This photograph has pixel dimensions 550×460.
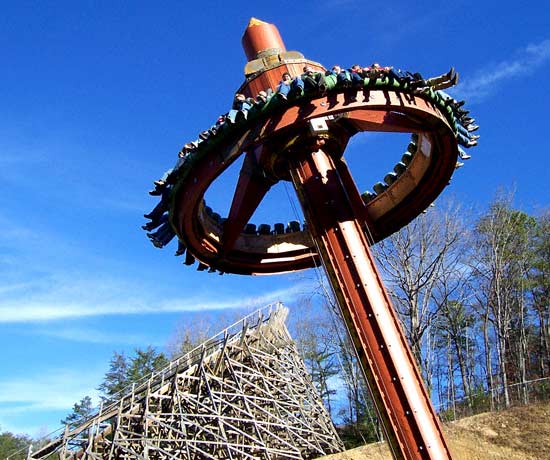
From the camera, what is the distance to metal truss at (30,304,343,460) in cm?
1841

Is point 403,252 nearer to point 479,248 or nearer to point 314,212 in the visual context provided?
point 479,248

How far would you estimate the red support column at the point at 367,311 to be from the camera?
8.68m

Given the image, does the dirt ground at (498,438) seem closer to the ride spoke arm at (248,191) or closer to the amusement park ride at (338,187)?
the amusement park ride at (338,187)

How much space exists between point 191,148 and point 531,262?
1081 inches

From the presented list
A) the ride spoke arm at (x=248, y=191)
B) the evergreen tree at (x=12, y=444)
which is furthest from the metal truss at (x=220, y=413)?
the evergreen tree at (x=12, y=444)

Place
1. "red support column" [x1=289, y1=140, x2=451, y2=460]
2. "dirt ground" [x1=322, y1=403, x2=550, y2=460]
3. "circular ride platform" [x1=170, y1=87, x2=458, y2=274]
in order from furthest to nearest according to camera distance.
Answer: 1. "dirt ground" [x1=322, y1=403, x2=550, y2=460]
2. "circular ride platform" [x1=170, y1=87, x2=458, y2=274]
3. "red support column" [x1=289, y1=140, x2=451, y2=460]

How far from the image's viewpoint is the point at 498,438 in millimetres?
19016

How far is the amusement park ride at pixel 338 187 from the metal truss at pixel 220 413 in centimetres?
809

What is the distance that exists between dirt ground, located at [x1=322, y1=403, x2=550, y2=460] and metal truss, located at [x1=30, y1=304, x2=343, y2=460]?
9.59ft

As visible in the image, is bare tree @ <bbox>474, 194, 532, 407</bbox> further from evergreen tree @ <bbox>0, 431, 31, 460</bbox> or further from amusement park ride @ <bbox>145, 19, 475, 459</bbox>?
evergreen tree @ <bbox>0, 431, 31, 460</bbox>

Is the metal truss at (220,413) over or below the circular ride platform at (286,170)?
below

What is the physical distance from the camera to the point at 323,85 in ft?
30.4

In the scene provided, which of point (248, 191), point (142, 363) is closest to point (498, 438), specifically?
point (248, 191)

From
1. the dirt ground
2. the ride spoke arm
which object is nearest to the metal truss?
the dirt ground
